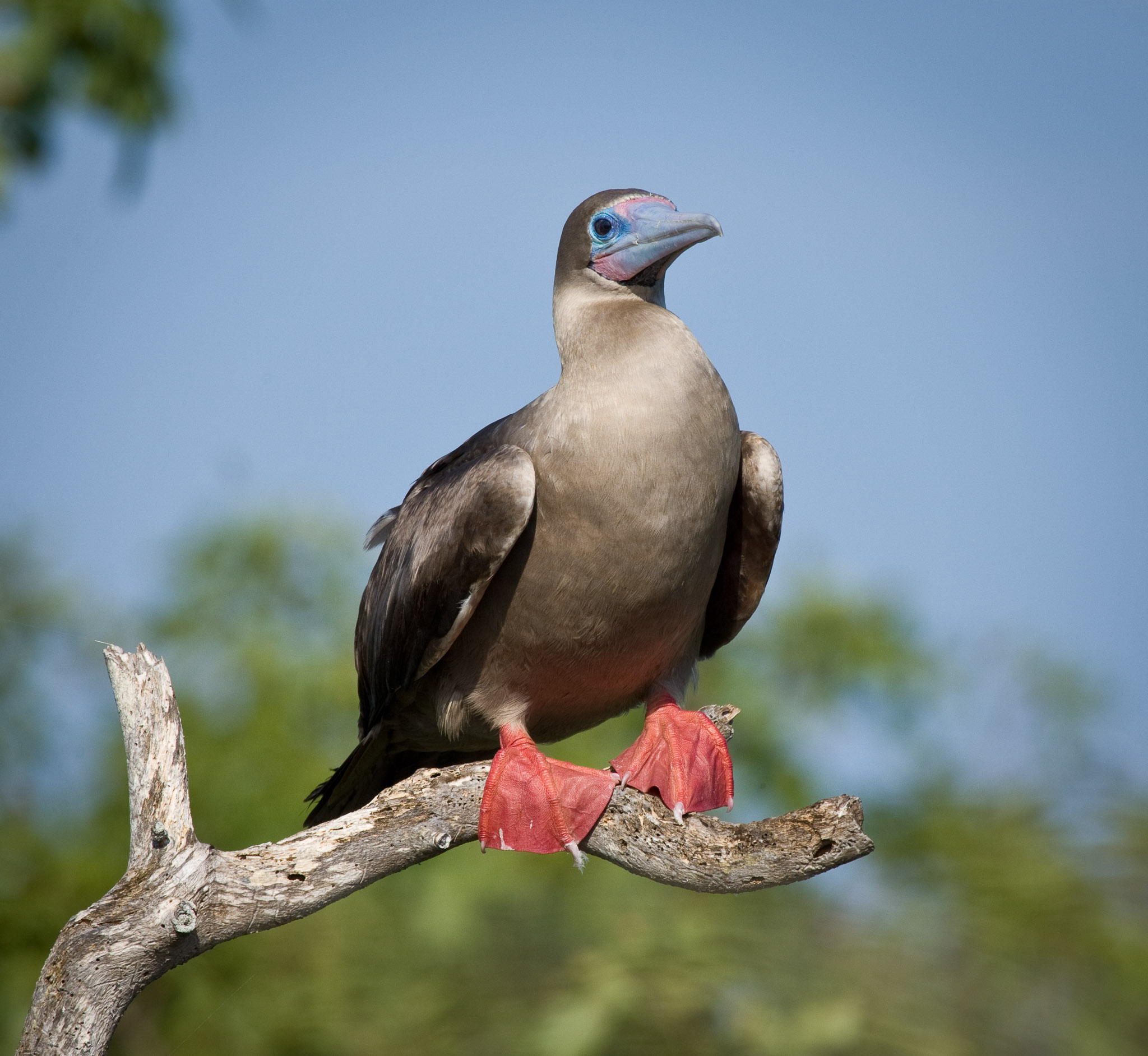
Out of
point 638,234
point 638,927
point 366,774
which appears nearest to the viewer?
point 638,234

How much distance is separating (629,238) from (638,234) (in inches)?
1.9

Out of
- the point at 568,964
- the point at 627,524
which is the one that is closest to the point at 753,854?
the point at 627,524

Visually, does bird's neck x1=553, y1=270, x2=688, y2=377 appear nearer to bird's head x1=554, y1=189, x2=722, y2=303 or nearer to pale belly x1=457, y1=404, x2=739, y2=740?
bird's head x1=554, y1=189, x2=722, y2=303

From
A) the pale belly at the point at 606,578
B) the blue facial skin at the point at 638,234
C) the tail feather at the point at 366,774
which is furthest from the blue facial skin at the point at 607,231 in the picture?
the tail feather at the point at 366,774

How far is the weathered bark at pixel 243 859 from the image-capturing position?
3.53m

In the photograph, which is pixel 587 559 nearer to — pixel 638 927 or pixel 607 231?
pixel 607 231

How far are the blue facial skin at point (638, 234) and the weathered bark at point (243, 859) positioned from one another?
7.13 feet

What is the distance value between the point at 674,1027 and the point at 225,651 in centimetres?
742

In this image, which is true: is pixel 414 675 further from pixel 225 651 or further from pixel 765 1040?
pixel 225 651

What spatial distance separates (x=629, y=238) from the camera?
4902 millimetres

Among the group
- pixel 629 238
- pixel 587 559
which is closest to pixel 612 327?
pixel 629 238

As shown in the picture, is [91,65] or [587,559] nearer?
[587,559]

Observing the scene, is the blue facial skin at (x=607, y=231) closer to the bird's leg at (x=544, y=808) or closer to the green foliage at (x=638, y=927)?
the bird's leg at (x=544, y=808)

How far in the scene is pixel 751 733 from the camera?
12805 mm
